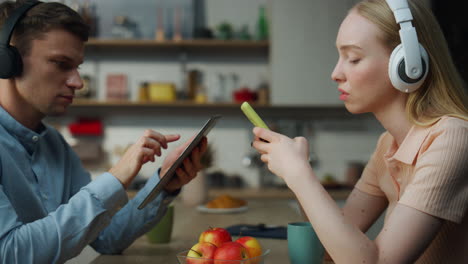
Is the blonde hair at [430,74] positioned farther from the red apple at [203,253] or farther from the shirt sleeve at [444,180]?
the red apple at [203,253]

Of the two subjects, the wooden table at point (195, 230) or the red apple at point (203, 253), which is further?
the wooden table at point (195, 230)

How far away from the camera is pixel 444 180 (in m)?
1.00

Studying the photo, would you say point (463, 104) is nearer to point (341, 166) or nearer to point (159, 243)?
point (159, 243)

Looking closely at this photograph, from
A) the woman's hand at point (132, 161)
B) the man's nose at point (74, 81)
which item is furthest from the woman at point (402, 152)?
the man's nose at point (74, 81)

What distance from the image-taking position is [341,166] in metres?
4.09

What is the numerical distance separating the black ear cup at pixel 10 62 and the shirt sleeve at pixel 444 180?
0.95 metres

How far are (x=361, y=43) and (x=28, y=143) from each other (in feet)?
3.01

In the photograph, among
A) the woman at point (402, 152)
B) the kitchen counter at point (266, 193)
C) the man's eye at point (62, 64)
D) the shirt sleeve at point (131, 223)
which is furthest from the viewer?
the kitchen counter at point (266, 193)

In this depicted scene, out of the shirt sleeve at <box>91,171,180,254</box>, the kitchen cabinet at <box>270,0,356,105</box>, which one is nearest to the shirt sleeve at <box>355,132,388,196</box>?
the shirt sleeve at <box>91,171,180,254</box>

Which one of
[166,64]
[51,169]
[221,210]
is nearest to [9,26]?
[51,169]

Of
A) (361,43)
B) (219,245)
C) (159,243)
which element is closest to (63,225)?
(219,245)

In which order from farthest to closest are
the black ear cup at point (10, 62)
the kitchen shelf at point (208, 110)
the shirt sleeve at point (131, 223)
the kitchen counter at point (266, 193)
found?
the kitchen shelf at point (208, 110), the kitchen counter at point (266, 193), the shirt sleeve at point (131, 223), the black ear cup at point (10, 62)

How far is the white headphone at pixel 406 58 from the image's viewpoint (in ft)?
3.46

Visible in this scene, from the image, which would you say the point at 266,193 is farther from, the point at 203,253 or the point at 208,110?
the point at 203,253
